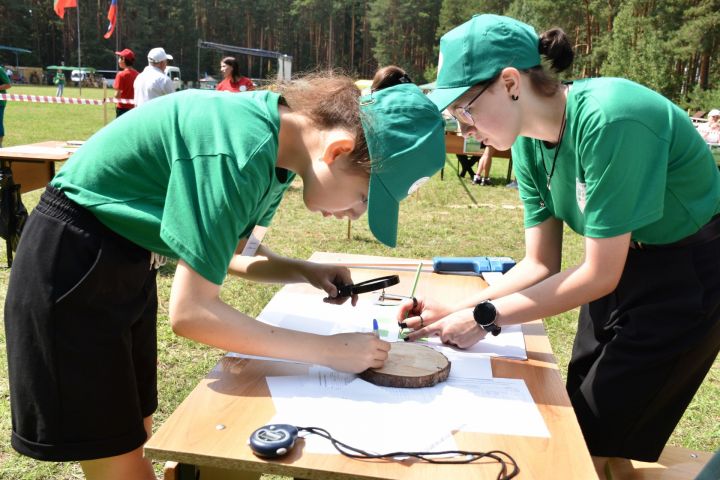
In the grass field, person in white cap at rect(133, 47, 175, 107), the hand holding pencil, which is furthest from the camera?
person in white cap at rect(133, 47, 175, 107)

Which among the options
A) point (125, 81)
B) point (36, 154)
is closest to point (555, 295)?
point (36, 154)

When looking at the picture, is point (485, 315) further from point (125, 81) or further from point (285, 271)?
point (125, 81)

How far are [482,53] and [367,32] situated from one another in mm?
56275

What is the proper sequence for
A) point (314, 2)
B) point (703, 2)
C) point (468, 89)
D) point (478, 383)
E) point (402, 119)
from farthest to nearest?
point (314, 2), point (703, 2), point (468, 89), point (478, 383), point (402, 119)

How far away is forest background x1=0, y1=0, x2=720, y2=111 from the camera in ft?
77.6

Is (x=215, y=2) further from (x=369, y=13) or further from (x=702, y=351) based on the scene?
(x=702, y=351)

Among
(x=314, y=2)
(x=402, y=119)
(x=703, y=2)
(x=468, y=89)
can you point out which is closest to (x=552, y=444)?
(x=402, y=119)

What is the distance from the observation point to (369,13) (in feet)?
169

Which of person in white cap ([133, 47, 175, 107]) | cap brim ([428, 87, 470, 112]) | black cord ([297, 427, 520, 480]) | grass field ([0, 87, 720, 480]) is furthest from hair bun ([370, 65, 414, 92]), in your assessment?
person in white cap ([133, 47, 175, 107])

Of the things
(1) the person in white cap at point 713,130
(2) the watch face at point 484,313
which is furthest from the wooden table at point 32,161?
(1) the person in white cap at point 713,130

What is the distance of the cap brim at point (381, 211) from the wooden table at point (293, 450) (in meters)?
0.34

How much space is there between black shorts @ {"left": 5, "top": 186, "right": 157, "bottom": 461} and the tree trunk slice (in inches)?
20.6

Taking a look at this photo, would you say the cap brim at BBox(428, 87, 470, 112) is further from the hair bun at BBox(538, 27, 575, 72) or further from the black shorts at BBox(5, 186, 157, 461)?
the black shorts at BBox(5, 186, 157, 461)

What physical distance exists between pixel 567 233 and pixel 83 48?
171 ft
